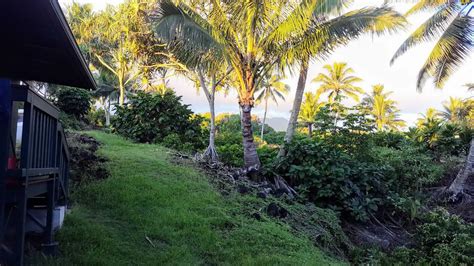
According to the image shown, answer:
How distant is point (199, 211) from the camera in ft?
22.8

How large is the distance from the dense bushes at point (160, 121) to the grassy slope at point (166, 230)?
19.8 ft

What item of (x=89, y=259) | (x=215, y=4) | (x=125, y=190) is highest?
(x=215, y=4)

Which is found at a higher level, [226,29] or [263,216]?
[226,29]

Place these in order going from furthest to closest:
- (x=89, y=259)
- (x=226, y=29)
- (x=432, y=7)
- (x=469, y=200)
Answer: (x=432, y=7)
(x=469, y=200)
(x=226, y=29)
(x=89, y=259)

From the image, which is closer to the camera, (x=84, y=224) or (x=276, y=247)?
(x=84, y=224)

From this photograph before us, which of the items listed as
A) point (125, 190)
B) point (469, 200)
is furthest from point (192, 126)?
point (469, 200)

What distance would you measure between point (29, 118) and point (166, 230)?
118 inches

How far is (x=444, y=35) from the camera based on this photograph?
1334 centimetres

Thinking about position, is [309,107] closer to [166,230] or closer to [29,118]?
[166,230]

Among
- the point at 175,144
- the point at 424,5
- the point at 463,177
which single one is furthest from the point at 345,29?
the point at 175,144

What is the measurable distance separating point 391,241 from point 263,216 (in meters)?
3.42

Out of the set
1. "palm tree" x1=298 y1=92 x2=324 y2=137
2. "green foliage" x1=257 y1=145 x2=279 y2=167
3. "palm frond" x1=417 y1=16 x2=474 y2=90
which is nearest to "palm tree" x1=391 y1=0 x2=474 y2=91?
"palm frond" x1=417 y1=16 x2=474 y2=90

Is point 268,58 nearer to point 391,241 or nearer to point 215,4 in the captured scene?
point 215,4

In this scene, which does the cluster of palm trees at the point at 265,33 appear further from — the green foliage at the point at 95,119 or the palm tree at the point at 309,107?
the palm tree at the point at 309,107
